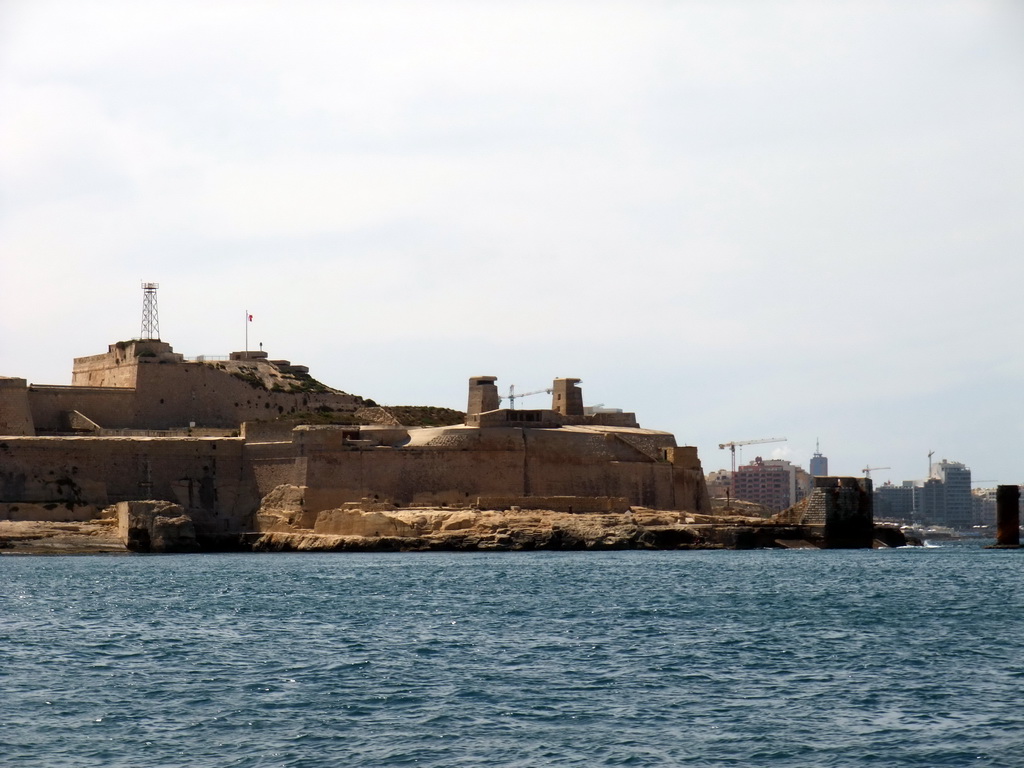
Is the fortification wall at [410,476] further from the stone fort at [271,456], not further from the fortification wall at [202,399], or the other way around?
the fortification wall at [202,399]

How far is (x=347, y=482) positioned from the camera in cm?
6056

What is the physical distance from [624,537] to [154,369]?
72.3ft

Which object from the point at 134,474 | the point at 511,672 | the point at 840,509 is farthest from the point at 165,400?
the point at 511,672

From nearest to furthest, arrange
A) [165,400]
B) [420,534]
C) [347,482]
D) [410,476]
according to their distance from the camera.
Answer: [420,534], [347,482], [410,476], [165,400]

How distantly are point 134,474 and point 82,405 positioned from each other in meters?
6.96

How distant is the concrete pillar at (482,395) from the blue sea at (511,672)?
80.8 ft

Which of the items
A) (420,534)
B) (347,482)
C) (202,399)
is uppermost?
(202,399)

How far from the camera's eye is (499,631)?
1165 inches

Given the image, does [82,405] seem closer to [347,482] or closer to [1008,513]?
[347,482]

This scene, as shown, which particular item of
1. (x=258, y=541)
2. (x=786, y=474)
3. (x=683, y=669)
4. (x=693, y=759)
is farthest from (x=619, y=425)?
(x=786, y=474)

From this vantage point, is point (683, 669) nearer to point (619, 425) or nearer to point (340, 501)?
point (340, 501)

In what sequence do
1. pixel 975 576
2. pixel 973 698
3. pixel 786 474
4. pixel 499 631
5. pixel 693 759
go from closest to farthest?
1. pixel 693 759
2. pixel 973 698
3. pixel 499 631
4. pixel 975 576
5. pixel 786 474

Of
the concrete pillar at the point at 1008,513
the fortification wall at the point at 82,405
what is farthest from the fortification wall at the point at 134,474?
the concrete pillar at the point at 1008,513

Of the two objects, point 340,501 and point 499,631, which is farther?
point 340,501
